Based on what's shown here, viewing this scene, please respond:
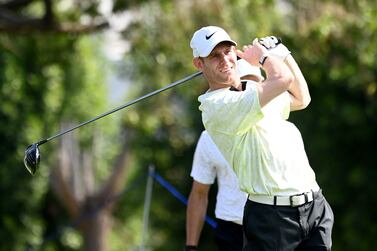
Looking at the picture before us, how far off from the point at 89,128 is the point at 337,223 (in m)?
7.72

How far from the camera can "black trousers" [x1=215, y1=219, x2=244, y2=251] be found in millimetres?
7215

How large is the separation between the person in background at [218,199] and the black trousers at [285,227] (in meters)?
1.36

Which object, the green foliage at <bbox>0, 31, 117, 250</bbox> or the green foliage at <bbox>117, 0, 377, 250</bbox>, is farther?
the green foliage at <bbox>0, 31, 117, 250</bbox>

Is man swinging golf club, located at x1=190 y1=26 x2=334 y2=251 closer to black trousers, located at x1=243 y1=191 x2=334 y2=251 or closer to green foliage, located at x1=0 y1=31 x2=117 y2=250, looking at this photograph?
black trousers, located at x1=243 y1=191 x2=334 y2=251

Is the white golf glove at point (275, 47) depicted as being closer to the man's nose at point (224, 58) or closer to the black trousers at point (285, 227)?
the man's nose at point (224, 58)

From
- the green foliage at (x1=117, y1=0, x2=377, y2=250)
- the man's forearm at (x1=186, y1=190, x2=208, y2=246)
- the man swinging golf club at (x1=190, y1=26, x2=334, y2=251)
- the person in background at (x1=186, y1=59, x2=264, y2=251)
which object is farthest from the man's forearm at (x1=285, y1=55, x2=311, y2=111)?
the green foliage at (x1=117, y1=0, x2=377, y2=250)

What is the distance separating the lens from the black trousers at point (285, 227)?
561cm

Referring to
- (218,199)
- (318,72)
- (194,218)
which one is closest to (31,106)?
(318,72)

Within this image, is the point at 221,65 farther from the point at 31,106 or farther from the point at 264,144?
the point at 31,106

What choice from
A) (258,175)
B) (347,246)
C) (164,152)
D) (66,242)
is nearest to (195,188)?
(258,175)

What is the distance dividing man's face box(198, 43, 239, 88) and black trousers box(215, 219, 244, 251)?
1.69 metres

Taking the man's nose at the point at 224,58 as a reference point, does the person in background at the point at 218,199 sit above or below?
below

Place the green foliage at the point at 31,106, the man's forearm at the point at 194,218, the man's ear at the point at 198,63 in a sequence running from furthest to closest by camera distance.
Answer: the green foliage at the point at 31,106
the man's forearm at the point at 194,218
the man's ear at the point at 198,63

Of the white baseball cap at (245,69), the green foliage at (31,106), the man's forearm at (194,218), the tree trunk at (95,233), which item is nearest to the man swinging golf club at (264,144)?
the white baseball cap at (245,69)
